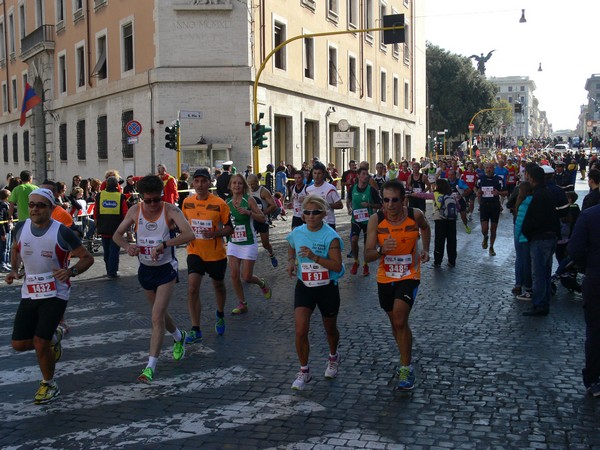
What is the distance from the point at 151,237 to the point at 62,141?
32922 millimetres

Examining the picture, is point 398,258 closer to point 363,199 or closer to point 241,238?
point 241,238

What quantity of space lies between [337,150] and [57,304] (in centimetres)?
3179

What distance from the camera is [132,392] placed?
5.73 metres

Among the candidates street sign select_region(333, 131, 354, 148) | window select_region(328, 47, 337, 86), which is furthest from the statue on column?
street sign select_region(333, 131, 354, 148)

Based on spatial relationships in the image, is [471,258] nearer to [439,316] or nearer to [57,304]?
[439,316]

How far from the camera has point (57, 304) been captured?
5.69 metres

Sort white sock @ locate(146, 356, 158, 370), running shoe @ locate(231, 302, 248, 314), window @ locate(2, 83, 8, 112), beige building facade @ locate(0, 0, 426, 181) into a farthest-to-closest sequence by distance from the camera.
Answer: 1. window @ locate(2, 83, 8, 112)
2. beige building facade @ locate(0, 0, 426, 181)
3. running shoe @ locate(231, 302, 248, 314)
4. white sock @ locate(146, 356, 158, 370)

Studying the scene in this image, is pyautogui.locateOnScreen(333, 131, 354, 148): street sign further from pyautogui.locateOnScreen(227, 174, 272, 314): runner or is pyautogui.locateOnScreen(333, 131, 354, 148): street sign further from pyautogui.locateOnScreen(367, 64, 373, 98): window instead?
pyautogui.locateOnScreen(227, 174, 272, 314): runner

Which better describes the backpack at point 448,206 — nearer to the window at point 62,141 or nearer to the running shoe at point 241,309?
the running shoe at point 241,309

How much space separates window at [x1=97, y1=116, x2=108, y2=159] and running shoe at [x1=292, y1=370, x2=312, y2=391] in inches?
1110

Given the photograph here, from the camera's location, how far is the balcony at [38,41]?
3775 centimetres

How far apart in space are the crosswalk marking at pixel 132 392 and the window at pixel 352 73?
108 ft

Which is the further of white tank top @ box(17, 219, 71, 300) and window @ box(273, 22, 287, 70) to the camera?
window @ box(273, 22, 287, 70)

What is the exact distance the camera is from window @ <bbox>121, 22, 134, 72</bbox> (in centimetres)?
3017
